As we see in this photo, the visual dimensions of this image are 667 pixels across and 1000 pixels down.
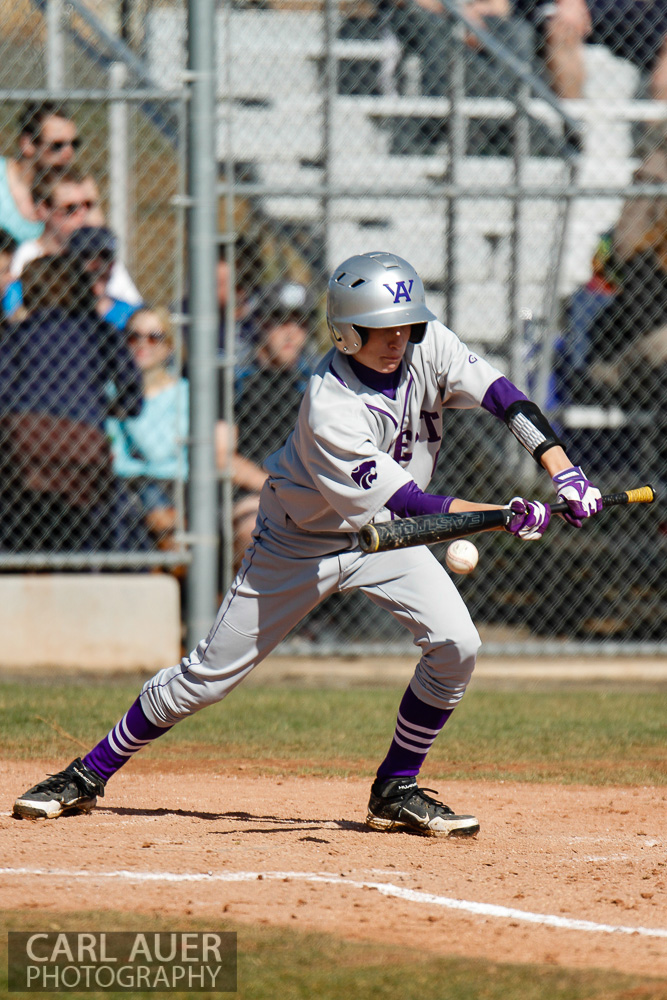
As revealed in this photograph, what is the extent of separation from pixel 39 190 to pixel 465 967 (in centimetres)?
519

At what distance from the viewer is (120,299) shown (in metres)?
6.61

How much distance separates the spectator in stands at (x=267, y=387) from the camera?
6.82 m

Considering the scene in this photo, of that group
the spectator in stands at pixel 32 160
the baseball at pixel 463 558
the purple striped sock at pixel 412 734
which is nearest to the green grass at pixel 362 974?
the baseball at pixel 463 558

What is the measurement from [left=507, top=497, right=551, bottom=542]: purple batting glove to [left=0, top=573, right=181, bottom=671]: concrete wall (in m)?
3.59

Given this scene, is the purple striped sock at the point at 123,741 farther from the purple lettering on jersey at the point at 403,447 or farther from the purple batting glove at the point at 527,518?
the purple batting glove at the point at 527,518

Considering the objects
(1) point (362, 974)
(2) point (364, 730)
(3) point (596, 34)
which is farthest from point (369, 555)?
(3) point (596, 34)

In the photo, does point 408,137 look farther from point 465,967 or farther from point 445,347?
point 465,967

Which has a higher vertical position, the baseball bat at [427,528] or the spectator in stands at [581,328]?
the spectator in stands at [581,328]

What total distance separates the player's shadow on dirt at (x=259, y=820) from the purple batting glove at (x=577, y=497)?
1193mm

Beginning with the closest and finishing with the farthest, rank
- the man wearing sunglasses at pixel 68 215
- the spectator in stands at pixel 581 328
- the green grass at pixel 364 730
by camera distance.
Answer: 1. the green grass at pixel 364 730
2. the man wearing sunglasses at pixel 68 215
3. the spectator in stands at pixel 581 328

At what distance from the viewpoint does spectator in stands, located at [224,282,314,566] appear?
6816 millimetres

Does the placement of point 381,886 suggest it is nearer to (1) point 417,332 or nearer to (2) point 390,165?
(1) point 417,332

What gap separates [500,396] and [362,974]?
1884 mm

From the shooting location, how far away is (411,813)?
3777 mm
